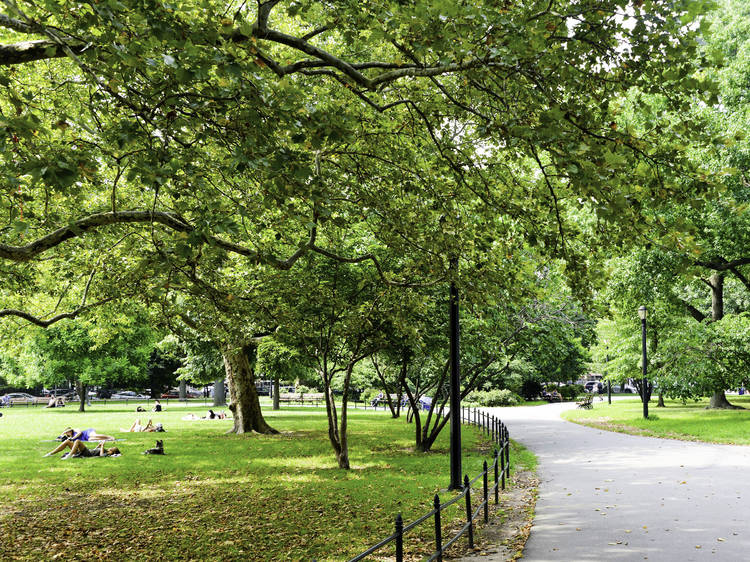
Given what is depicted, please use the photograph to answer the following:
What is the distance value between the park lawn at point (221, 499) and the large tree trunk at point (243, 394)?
3.38 m

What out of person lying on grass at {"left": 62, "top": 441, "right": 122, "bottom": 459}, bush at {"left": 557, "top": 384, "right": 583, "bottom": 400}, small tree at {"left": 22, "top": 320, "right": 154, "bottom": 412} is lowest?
bush at {"left": 557, "top": 384, "right": 583, "bottom": 400}

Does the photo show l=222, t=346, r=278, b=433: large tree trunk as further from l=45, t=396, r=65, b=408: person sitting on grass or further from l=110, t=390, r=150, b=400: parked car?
l=110, t=390, r=150, b=400: parked car

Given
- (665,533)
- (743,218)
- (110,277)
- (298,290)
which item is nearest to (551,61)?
(665,533)

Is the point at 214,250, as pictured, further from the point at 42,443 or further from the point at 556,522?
the point at 42,443

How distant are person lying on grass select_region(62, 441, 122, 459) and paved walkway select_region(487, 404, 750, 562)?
14325 millimetres

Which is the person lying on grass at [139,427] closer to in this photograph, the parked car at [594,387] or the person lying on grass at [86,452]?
the person lying on grass at [86,452]

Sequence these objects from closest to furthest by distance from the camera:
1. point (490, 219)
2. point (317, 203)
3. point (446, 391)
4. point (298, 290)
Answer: point (317, 203), point (490, 219), point (298, 290), point (446, 391)

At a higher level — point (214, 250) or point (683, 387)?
point (214, 250)

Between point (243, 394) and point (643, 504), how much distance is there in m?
19.0

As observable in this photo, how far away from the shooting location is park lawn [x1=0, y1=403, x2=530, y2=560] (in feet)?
29.2

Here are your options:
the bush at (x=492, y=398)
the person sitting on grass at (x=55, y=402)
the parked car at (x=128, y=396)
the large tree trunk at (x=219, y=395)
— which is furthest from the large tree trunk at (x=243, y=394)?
the parked car at (x=128, y=396)

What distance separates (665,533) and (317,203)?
679 centimetres

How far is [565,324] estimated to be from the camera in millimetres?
15359

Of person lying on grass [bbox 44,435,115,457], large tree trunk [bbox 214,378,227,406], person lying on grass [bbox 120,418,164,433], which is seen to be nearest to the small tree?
large tree trunk [bbox 214,378,227,406]
